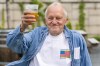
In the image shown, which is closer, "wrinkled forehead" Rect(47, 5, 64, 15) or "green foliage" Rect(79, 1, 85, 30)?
"wrinkled forehead" Rect(47, 5, 64, 15)

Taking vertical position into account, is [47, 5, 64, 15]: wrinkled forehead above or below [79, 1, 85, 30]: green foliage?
above

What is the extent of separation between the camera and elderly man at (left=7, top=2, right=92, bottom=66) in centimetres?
388

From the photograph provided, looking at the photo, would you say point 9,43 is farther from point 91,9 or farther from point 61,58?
point 91,9

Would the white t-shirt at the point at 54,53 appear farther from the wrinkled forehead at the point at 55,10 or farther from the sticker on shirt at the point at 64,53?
the wrinkled forehead at the point at 55,10

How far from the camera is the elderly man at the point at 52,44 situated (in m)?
3.88

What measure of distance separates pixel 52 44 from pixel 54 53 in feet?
0.31

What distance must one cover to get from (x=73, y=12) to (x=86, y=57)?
35.4ft

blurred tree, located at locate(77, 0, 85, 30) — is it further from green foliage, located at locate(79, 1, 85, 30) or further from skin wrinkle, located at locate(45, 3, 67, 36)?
skin wrinkle, located at locate(45, 3, 67, 36)

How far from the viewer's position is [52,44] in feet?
13.1

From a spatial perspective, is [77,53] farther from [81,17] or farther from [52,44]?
[81,17]

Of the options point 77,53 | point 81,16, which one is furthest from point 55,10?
point 81,16

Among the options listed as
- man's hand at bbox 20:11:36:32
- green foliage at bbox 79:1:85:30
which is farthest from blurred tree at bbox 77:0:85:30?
man's hand at bbox 20:11:36:32

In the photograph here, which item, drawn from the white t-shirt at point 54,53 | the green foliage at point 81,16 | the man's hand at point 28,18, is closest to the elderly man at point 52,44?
the white t-shirt at point 54,53

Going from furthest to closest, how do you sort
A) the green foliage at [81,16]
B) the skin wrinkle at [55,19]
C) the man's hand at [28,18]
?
the green foliage at [81,16], the skin wrinkle at [55,19], the man's hand at [28,18]
